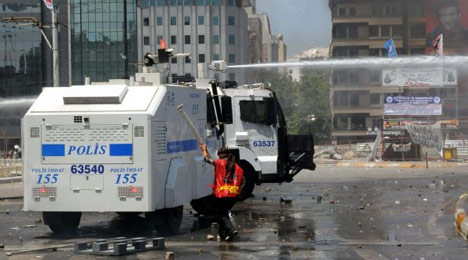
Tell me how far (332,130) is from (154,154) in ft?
300

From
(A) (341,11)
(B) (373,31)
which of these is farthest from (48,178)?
(A) (341,11)

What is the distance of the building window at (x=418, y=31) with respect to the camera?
9569cm

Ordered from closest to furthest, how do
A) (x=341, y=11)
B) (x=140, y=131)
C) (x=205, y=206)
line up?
(x=140, y=131) → (x=205, y=206) → (x=341, y=11)

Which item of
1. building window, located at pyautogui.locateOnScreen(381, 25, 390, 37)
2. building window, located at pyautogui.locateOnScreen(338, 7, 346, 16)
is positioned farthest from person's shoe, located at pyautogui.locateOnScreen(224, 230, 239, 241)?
building window, located at pyautogui.locateOnScreen(338, 7, 346, 16)

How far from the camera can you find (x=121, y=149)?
1435cm

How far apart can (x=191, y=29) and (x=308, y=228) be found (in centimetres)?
9090

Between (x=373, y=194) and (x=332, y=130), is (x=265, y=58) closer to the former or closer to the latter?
(x=332, y=130)

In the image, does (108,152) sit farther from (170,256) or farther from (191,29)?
(191,29)

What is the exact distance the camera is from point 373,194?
24.2 meters

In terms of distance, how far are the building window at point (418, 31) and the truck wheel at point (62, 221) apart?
84.1 metres

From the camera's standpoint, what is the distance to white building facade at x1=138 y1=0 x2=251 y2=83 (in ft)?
342

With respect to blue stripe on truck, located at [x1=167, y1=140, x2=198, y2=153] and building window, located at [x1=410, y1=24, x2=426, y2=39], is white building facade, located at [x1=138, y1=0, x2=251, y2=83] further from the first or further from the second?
blue stripe on truck, located at [x1=167, y1=140, x2=198, y2=153]

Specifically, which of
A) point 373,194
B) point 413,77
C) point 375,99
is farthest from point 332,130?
point 373,194

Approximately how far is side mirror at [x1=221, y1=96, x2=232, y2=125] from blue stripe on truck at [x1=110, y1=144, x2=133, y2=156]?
3814 millimetres
